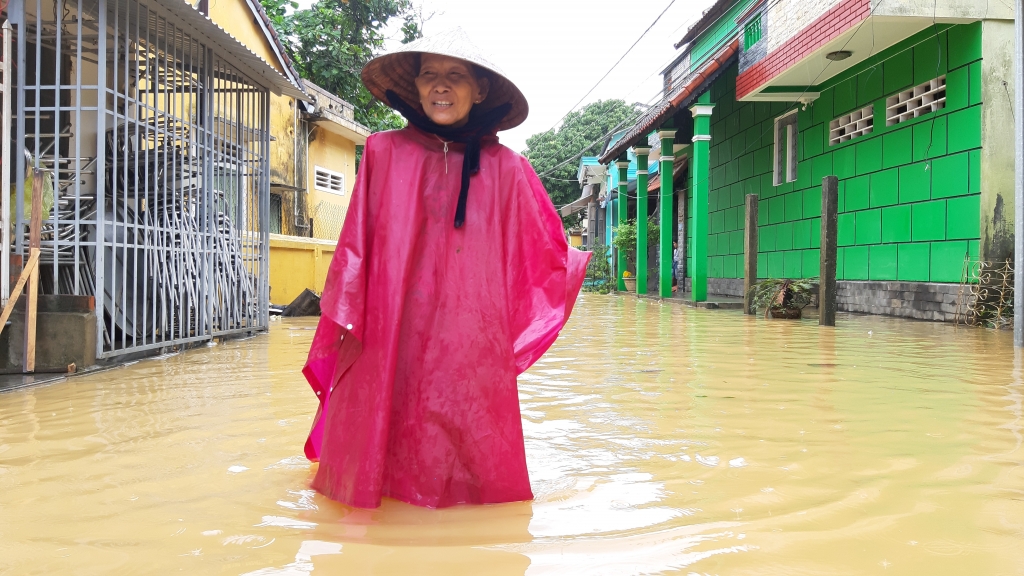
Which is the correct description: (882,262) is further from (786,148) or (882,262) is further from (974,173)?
(786,148)

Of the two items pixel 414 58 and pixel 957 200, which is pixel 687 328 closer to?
pixel 957 200

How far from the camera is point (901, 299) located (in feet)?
35.3

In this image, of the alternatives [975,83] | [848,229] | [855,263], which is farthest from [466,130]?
[848,229]

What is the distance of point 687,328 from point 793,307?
2362 mm

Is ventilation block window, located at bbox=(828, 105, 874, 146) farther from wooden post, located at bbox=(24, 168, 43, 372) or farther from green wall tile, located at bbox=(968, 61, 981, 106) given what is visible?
wooden post, located at bbox=(24, 168, 43, 372)

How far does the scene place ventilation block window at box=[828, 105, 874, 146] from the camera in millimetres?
11695

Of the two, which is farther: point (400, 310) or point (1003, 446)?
point (1003, 446)

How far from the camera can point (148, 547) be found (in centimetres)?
214

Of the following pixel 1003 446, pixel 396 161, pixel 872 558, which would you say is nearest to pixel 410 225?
pixel 396 161

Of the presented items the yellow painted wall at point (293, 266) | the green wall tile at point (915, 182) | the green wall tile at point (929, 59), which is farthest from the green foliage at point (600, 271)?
the green wall tile at point (929, 59)

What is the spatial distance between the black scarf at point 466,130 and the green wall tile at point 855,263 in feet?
34.3

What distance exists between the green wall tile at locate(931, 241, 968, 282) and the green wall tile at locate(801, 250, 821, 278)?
325cm

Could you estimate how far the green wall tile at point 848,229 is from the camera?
474 inches

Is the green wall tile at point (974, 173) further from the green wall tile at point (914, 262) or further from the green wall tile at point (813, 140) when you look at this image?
the green wall tile at point (813, 140)
